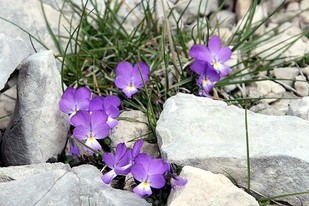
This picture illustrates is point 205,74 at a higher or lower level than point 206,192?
higher

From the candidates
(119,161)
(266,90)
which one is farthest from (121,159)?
(266,90)

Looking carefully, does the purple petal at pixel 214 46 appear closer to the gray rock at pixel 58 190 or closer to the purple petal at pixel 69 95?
the purple petal at pixel 69 95

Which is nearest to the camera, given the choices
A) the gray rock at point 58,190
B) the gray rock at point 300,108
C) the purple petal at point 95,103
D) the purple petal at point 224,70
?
the gray rock at point 58,190

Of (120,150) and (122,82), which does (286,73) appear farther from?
(120,150)

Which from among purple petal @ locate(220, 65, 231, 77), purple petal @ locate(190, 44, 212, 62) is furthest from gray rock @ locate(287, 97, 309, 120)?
purple petal @ locate(190, 44, 212, 62)

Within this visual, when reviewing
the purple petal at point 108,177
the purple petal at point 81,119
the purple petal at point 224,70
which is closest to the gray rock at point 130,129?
the purple petal at point 81,119

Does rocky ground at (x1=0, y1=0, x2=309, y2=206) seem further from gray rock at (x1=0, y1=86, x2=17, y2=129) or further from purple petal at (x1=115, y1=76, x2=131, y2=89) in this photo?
purple petal at (x1=115, y1=76, x2=131, y2=89)

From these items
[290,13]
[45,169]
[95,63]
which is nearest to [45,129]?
[45,169]
